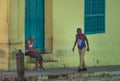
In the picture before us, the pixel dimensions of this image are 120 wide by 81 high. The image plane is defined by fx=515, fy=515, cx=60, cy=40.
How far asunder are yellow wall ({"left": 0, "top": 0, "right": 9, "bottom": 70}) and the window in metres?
3.24

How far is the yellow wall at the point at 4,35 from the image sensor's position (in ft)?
58.4

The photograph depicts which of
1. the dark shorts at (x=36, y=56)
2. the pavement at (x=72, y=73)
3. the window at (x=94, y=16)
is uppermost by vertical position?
the window at (x=94, y=16)

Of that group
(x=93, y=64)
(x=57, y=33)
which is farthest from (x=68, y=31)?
(x=93, y=64)

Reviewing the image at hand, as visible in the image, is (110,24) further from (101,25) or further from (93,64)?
(93,64)

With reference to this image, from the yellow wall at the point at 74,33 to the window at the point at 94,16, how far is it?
0.18 meters

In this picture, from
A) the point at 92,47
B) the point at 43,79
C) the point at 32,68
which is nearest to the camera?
the point at 43,79

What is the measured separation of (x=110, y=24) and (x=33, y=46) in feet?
11.3

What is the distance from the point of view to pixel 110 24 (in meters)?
19.9

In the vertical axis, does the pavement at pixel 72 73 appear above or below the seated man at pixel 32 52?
below

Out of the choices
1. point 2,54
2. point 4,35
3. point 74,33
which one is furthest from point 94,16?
point 2,54

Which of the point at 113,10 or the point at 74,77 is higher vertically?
the point at 113,10

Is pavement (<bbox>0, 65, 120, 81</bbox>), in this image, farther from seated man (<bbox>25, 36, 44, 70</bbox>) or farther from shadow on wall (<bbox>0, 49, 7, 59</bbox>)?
shadow on wall (<bbox>0, 49, 7, 59</bbox>)

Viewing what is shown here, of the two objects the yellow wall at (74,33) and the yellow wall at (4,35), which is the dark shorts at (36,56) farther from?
the yellow wall at (74,33)

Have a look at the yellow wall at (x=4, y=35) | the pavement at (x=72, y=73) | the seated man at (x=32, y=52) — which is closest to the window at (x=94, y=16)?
the pavement at (x=72, y=73)
